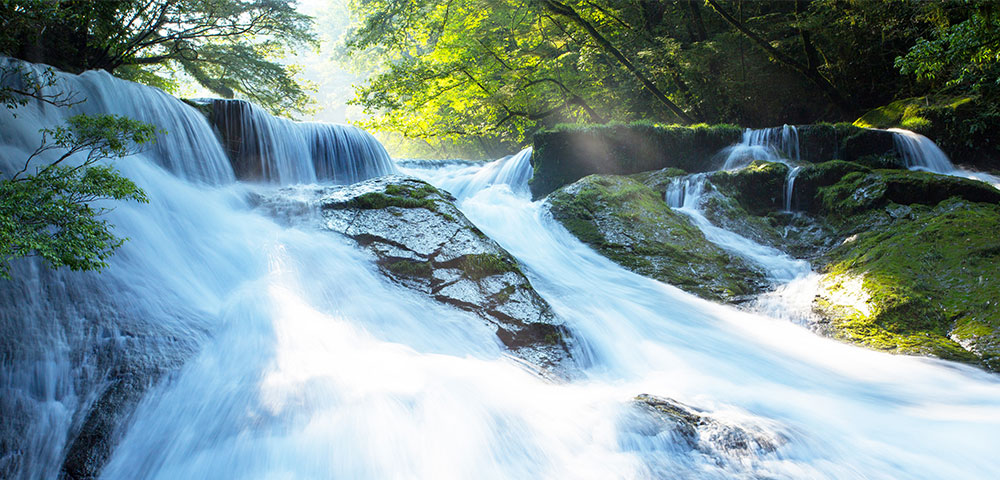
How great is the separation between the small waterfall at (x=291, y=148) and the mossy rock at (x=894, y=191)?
9033 mm

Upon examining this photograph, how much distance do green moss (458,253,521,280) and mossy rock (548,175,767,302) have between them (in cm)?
253

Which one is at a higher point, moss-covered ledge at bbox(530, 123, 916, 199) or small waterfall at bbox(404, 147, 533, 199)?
moss-covered ledge at bbox(530, 123, 916, 199)

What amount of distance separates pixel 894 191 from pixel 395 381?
7.91 m

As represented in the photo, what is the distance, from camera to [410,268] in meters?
4.91

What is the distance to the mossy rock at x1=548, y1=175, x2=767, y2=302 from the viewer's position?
631 cm

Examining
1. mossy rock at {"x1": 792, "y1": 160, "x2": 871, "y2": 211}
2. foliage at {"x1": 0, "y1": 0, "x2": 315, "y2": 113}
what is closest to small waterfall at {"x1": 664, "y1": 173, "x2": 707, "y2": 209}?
mossy rock at {"x1": 792, "y1": 160, "x2": 871, "y2": 211}

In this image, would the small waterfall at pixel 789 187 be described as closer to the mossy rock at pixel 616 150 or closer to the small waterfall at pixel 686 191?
the small waterfall at pixel 686 191

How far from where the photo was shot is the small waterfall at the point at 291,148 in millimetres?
8055

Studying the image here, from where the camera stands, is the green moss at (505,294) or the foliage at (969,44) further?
the foliage at (969,44)

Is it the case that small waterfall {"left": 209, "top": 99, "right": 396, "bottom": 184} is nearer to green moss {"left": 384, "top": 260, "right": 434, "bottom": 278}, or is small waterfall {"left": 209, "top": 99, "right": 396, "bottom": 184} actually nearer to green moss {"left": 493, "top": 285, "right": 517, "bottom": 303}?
green moss {"left": 384, "top": 260, "right": 434, "bottom": 278}

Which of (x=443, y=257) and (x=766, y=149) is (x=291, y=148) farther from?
(x=766, y=149)

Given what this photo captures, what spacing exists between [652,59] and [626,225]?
7538mm

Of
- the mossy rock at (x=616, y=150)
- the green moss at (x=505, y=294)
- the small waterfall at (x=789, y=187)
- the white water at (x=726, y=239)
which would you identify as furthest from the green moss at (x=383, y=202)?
the small waterfall at (x=789, y=187)

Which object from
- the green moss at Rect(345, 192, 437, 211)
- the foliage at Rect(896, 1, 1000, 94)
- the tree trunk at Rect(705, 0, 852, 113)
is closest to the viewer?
the foliage at Rect(896, 1, 1000, 94)
